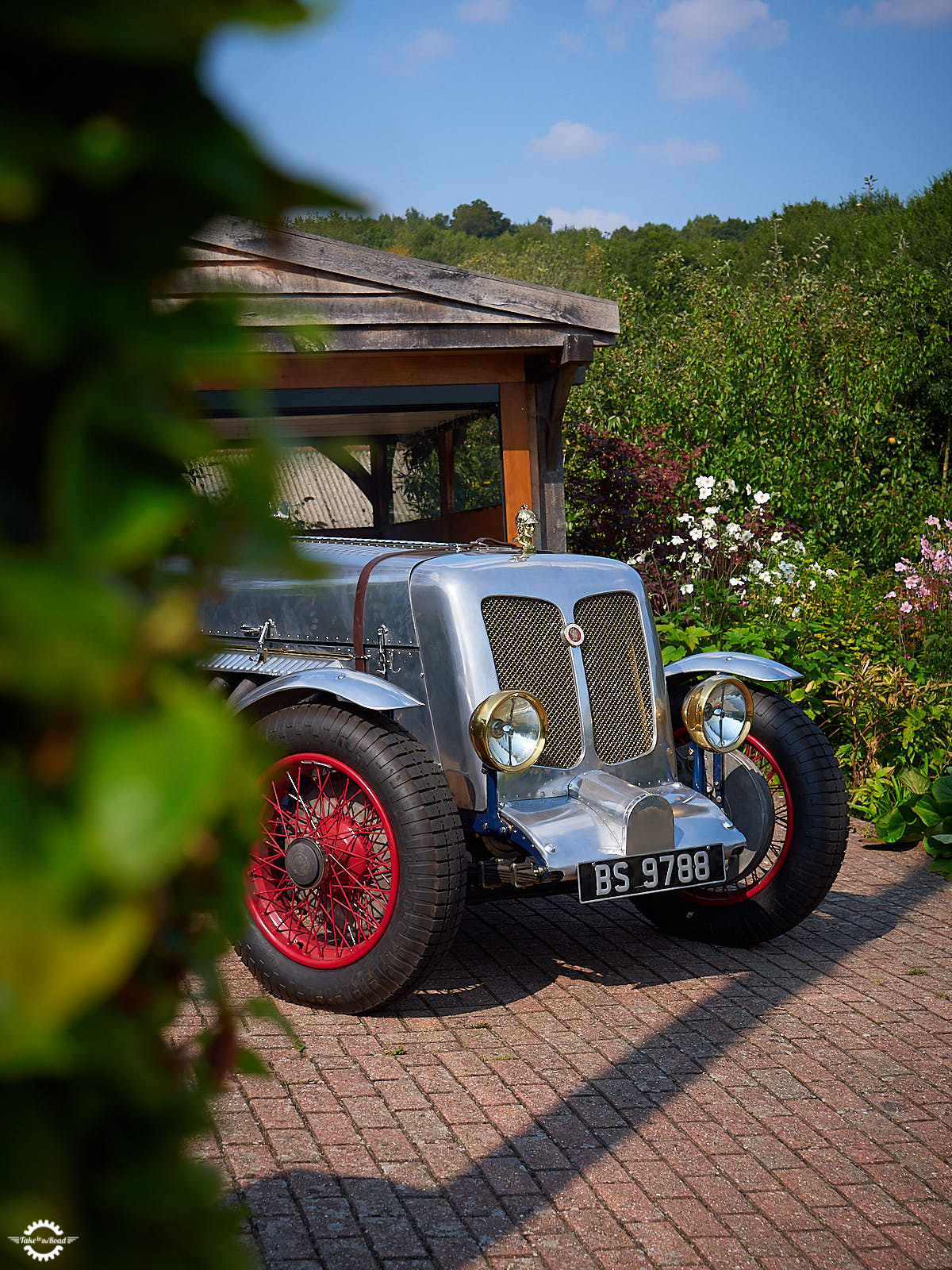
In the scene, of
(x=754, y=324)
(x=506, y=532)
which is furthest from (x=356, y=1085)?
(x=754, y=324)

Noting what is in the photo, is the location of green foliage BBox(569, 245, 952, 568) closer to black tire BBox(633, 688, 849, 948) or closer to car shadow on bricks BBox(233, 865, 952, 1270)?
black tire BBox(633, 688, 849, 948)

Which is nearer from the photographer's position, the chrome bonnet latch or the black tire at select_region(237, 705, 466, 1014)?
the black tire at select_region(237, 705, 466, 1014)

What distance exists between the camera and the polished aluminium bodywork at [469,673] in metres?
3.81

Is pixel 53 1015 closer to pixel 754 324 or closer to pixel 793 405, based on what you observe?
pixel 793 405

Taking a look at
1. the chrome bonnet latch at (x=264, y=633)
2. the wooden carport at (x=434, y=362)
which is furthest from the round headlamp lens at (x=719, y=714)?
the wooden carport at (x=434, y=362)

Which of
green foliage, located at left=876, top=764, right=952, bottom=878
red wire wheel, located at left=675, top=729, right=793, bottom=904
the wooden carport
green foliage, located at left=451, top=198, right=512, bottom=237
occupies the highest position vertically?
green foliage, located at left=451, top=198, right=512, bottom=237

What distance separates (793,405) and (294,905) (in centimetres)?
1061

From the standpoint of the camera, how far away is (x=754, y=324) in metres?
14.4

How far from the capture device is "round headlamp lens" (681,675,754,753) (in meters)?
4.34

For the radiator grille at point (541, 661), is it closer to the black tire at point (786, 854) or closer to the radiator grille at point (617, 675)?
the radiator grille at point (617, 675)

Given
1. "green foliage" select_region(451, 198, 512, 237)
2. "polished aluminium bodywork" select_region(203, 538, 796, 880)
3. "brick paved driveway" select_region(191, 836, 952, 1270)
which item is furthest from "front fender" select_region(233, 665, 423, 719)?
"green foliage" select_region(451, 198, 512, 237)

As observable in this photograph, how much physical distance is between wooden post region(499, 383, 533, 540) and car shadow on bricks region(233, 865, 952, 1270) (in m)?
4.26

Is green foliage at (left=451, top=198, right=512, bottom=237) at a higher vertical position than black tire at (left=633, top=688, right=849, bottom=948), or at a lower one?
higher

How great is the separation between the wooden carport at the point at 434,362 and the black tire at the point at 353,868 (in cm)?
305
